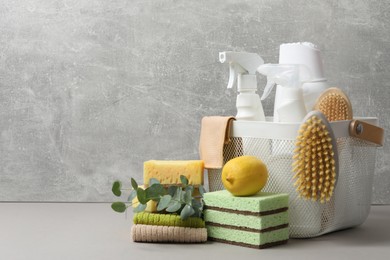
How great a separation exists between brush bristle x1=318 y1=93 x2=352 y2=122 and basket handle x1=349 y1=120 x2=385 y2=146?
3cm

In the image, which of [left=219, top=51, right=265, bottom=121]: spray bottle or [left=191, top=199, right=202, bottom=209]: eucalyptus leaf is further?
[left=219, top=51, right=265, bottom=121]: spray bottle

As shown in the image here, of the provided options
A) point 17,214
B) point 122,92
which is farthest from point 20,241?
point 122,92

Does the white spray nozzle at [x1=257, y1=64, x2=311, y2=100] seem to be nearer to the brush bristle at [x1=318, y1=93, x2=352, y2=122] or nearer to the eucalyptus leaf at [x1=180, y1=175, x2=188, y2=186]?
the brush bristle at [x1=318, y1=93, x2=352, y2=122]

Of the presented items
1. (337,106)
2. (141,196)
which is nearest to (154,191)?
(141,196)

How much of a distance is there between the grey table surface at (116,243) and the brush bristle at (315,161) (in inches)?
3.9

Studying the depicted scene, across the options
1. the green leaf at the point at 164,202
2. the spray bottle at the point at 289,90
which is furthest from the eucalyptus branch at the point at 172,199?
the spray bottle at the point at 289,90

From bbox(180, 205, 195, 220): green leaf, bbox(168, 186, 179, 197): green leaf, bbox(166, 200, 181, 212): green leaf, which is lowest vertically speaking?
bbox(180, 205, 195, 220): green leaf

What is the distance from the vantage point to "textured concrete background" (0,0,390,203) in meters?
1.65

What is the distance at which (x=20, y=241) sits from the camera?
50.8 inches

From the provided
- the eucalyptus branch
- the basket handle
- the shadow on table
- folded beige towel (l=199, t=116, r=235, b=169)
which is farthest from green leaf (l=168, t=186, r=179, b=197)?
the basket handle

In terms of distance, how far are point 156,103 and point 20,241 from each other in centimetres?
51

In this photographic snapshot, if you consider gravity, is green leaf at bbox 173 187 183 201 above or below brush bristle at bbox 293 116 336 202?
below

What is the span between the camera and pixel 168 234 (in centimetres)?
124

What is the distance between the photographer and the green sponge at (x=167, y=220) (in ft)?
4.07
